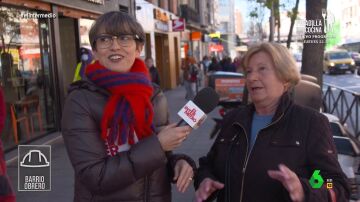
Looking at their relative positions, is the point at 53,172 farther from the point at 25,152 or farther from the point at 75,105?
the point at 75,105

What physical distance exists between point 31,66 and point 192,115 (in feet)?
28.0

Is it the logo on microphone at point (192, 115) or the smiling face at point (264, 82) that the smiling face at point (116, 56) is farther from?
the smiling face at point (264, 82)

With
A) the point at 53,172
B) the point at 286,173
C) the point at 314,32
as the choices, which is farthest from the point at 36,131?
the point at 286,173

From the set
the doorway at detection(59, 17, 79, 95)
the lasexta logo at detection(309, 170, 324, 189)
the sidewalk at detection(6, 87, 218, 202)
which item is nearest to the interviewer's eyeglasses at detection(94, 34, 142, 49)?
the lasexta logo at detection(309, 170, 324, 189)

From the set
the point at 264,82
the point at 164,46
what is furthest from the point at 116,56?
the point at 164,46

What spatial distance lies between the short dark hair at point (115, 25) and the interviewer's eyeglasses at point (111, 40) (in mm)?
17

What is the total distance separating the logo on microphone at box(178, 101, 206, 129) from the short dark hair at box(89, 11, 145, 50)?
43 centimetres

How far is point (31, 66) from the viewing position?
9.88 metres

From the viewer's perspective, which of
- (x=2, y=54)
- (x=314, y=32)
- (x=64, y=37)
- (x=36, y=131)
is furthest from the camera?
(x=64, y=37)

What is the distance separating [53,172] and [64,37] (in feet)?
19.0

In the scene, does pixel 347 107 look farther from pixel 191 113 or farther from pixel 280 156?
pixel 191 113

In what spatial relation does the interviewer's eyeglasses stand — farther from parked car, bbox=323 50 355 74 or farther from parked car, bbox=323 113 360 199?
parked car, bbox=323 50 355 74

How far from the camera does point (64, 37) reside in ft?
40.3

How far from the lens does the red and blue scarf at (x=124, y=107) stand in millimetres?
1982
